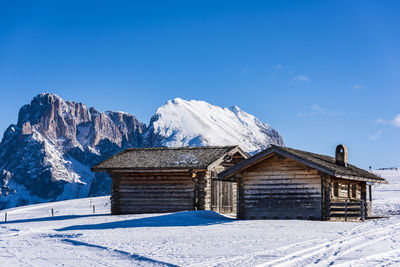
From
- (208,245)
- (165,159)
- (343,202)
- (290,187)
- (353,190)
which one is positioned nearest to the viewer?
(208,245)

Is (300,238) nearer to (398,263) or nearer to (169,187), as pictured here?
(398,263)

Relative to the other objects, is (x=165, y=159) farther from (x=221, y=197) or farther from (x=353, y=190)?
(x=353, y=190)

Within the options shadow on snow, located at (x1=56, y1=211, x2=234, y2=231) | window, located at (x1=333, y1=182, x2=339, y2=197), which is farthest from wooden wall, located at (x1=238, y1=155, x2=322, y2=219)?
window, located at (x1=333, y1=182, x2=339, y2=197)

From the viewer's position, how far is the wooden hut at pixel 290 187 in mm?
24516

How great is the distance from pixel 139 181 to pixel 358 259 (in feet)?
70.5

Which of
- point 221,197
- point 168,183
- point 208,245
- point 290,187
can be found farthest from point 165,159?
point 208,245

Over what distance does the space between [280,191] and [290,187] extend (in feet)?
1.83

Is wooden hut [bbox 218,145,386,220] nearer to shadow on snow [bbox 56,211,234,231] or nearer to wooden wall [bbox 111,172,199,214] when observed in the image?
shadow on snow [bbox 56,211,234,231]

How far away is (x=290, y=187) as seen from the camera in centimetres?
2525

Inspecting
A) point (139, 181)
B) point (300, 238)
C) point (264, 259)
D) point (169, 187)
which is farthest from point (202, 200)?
point (264, 259)

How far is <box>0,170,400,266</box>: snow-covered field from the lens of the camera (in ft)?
42.4

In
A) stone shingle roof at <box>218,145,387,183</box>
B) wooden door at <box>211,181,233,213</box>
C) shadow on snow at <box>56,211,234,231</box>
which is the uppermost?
stone shingle roof at <box>218,145,387,183</box>

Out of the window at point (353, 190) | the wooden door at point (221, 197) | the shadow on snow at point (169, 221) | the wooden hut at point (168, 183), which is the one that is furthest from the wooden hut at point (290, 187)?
the wooden door at point (221, 197)

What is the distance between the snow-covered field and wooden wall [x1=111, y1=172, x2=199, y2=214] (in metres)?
6.36
